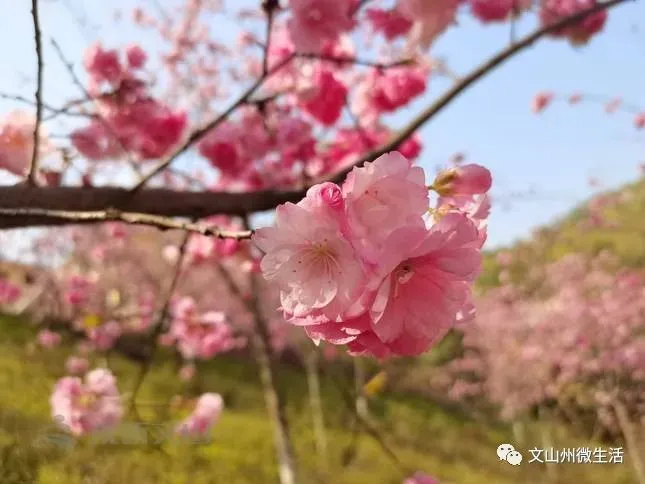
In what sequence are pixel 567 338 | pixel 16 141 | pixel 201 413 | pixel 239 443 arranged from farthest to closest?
pixel 567 338, pixel 239 443, pixel 201 413, pixel 16 141

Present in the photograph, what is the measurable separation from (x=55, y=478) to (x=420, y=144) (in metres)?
2.80

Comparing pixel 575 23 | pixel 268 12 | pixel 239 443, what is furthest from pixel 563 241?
pixel 268 12

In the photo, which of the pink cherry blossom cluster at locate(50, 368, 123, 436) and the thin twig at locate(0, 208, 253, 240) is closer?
the thin twig at locate(0, 208, 253, 240)

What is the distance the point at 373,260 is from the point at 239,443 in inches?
228

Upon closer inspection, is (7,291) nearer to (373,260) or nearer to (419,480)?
(419,480)

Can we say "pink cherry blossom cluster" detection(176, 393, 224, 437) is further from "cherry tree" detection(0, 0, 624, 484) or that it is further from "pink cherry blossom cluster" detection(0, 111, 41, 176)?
"pink cherry blossom cluster" detection(0, 111, 41, 176)

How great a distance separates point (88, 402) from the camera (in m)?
1.89

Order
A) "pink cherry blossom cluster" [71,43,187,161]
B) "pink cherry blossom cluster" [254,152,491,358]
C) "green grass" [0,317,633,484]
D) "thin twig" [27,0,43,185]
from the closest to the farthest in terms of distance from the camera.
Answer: "pink cherry blossom cluster" [254,152,491,358]
"thin twig" [27,0,43,185]
"pink cherry blossom cluster" [71,43,187,161]
"green grass" [0,317,633,484]

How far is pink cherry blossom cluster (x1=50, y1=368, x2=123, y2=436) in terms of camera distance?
1.89 m

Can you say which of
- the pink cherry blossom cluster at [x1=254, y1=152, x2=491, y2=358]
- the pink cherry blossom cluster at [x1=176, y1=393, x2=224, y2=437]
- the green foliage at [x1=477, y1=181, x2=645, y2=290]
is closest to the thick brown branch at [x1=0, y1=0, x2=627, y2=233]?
the pink cherry blossom cluster at [x1=254, y1=152, x2=491, y2=358]

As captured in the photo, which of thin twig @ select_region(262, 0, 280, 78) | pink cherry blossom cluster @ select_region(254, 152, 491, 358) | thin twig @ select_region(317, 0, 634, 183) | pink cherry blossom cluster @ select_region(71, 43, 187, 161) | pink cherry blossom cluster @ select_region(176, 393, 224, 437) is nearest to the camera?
pink cherry blossom cluster @ select_region(254, 152, 491, 358)

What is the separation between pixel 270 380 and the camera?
3186 mm

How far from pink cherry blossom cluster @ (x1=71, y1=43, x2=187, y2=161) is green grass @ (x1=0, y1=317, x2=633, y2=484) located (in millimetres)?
798

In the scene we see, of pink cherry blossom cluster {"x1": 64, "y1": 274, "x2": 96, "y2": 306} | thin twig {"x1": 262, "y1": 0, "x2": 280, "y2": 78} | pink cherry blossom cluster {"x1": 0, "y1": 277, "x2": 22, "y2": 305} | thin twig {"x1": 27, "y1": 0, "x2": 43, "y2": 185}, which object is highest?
pink cherry blossom cluster {"x1": 0, "y1": 277, "x2": 22, "y2": 305}
